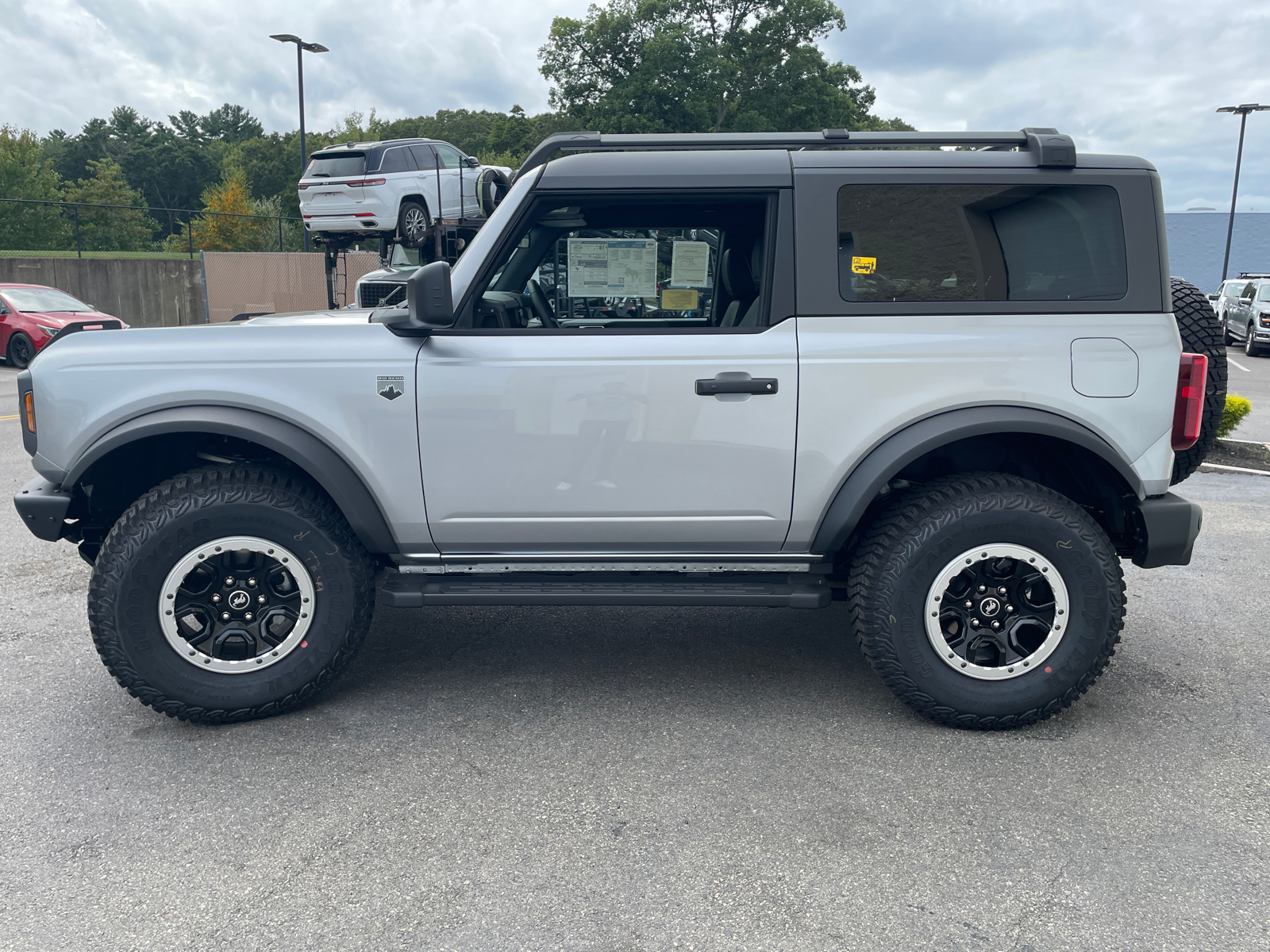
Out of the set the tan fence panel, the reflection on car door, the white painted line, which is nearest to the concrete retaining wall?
the tan fence panel

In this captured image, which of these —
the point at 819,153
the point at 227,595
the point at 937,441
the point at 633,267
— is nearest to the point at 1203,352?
the point at 937,441

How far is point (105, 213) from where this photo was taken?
28.7m

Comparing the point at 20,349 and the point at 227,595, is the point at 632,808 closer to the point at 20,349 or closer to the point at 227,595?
the point at 227,595

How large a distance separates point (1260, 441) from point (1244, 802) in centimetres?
801

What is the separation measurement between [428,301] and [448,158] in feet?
41.9

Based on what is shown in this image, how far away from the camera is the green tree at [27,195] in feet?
92.1

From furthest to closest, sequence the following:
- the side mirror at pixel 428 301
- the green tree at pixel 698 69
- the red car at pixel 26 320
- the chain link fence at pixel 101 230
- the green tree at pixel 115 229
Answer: the green tree at pixel 698 69, the green tree at pixel 115 229, the chain link fence at pixel 101 230, the red car at pixel 26 320, the side mirror at pixel 428 301

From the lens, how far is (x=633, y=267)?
369 cm

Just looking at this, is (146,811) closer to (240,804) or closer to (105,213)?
(240,804)

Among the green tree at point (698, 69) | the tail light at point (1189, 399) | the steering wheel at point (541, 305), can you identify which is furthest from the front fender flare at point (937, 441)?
the green tree at point (698, 69)

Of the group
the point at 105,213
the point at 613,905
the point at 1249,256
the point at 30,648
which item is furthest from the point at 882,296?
the point at 1249,256

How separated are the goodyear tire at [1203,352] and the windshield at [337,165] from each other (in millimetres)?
13112

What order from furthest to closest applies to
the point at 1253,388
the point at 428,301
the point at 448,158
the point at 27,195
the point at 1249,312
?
the point at 27,195
the point at 1249,312
the point at 1253,388
the point at 448,158
the point at 428,301

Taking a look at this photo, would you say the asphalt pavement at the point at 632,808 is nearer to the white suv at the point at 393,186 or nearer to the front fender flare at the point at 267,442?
the front fender flare at the point at 267,442
